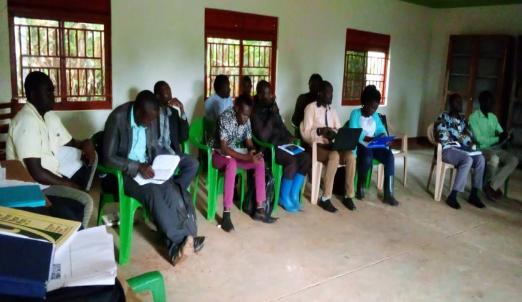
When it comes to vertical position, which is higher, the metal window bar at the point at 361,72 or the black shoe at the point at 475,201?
the metal window bar at the point at 361,72

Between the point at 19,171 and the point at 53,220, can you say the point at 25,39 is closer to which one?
the point at 19,171

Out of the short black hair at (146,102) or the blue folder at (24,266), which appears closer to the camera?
the blue folder at (24,266)

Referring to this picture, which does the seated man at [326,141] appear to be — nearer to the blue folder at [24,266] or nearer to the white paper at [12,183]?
the white paper at [12,183]

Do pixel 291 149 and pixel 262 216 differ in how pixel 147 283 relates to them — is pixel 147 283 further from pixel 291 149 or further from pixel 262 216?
pixel 291 149

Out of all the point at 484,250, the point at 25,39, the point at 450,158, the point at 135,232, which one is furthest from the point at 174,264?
the point at 450,158

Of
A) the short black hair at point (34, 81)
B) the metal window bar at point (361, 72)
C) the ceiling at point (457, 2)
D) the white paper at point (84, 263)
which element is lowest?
the white paper at point (84, 263)

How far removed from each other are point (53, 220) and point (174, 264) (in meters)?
1.99

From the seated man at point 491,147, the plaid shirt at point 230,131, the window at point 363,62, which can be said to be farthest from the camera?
the window at point 363,62

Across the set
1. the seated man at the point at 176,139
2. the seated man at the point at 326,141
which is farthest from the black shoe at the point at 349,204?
the seated man at the point at 176,139

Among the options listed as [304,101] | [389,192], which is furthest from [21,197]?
[304,101]

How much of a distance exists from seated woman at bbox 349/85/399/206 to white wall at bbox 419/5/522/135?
3.80 meters

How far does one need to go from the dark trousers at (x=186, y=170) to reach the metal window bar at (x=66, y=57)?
162 centimetres

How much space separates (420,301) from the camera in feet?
8.36

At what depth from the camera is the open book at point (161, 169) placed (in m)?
2.87
